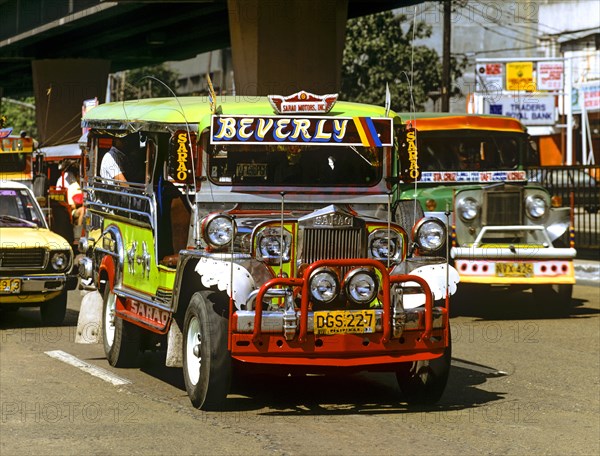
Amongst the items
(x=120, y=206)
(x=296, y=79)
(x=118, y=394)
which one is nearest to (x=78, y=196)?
(x=296, y=79)

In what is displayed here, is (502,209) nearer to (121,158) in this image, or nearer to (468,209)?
(468,209)

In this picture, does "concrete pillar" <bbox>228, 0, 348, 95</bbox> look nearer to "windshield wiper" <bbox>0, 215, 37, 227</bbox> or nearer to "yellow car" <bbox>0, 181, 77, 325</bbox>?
"windshield wiper" <bbox>0, 215, 37, 227</bbox>

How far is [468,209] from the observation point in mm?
15875

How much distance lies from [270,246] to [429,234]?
1.32m

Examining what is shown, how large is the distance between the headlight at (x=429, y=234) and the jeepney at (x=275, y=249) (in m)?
0.01

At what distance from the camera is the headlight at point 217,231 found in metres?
9.22

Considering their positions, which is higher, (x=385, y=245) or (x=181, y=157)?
(x=181, y=157)

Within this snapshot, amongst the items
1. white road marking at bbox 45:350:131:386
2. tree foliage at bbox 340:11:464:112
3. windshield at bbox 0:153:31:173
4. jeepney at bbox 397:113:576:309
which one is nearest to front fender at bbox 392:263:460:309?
white road marking at bbox 45:350:131:386

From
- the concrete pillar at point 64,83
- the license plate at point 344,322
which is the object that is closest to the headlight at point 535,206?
the license plate at point 344,322

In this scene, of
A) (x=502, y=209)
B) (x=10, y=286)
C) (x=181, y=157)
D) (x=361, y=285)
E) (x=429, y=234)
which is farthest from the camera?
(x=502, y=209)

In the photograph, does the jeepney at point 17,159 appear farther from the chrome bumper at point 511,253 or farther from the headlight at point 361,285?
the headlight at point 361,285

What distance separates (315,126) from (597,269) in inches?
503

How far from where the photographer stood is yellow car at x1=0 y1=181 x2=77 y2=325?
14.8 meters

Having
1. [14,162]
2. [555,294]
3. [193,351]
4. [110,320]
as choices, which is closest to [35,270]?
[110,320]
